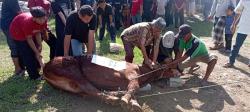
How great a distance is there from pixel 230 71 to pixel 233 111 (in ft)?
6.90

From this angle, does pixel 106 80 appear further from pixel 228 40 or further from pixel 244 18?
pixel 228 40

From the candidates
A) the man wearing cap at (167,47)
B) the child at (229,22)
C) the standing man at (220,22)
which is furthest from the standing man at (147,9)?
the man wearing cap at (167,47)

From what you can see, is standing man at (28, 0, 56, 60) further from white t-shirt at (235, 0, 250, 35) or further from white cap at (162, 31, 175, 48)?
white t-shirt at (235, 0, 250, 35)

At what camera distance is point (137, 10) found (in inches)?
449

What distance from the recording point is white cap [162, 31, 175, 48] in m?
6.79

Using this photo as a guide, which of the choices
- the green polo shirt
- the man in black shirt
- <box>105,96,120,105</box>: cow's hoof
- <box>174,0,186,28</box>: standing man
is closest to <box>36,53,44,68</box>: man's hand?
the man in black shirt

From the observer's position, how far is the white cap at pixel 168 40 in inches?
267

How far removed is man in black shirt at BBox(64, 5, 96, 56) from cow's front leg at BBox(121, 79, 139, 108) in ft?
3.20

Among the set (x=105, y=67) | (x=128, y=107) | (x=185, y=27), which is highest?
(x=185, y=27)

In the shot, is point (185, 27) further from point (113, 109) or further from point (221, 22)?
point (221, 22)

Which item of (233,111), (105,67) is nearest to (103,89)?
(105,67)

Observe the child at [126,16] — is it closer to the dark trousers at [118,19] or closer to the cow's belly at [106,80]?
the dark trousers at [118,19]

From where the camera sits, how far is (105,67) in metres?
5.74

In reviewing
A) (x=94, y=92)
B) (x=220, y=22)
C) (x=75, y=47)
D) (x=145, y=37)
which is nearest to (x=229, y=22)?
(x=220, y=22)
